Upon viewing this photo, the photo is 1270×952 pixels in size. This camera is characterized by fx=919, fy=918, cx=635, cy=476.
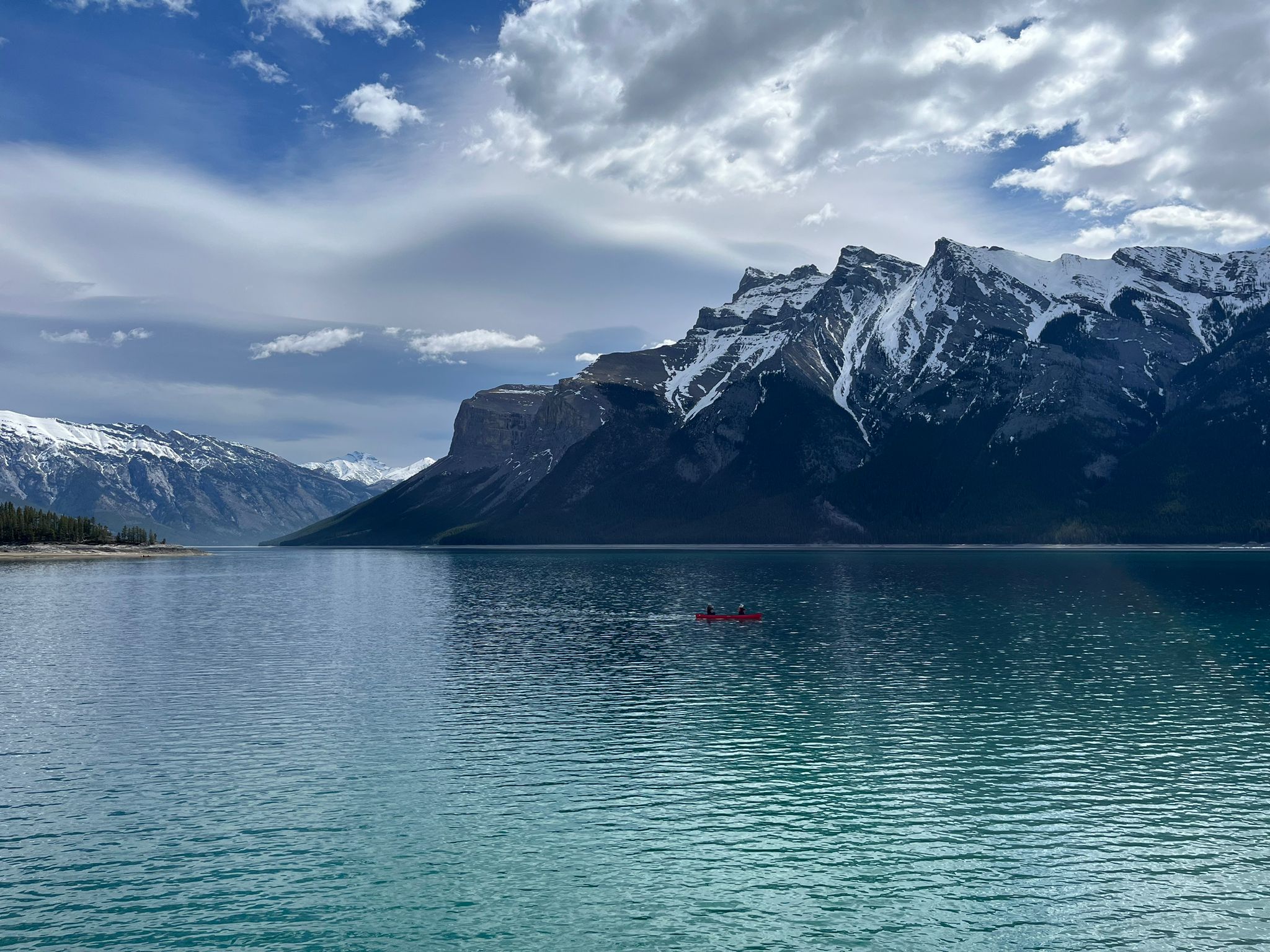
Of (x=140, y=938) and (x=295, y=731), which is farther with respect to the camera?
(x=295, y=731)

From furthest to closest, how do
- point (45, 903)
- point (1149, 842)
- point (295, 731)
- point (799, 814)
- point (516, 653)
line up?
point (516, 653), point (295, 731), point (799, 814), point (1149, 842), point (45, 903)

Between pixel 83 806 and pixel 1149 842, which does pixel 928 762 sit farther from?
pixel 83 806

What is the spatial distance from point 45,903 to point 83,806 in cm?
1331

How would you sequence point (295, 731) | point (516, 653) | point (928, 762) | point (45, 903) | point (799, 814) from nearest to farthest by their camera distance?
point (45, 903) → point (799, 814) → point (928, 762) → point (295, 731) → point (516, 653)

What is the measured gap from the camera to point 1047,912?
34.5 metres

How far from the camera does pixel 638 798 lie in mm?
48625

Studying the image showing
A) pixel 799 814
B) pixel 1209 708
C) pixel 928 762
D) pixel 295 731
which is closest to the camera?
pixel 799 814

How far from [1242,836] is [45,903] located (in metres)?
50.8

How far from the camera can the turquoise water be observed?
34.2m

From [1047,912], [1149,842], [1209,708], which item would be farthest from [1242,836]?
[1209,708]

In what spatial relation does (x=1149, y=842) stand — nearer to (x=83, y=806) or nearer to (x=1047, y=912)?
(x=1047, y=912)

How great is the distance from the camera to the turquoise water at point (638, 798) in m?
34.2

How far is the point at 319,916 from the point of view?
34.5m

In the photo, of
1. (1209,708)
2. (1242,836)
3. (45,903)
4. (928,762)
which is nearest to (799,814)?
(928,762)
